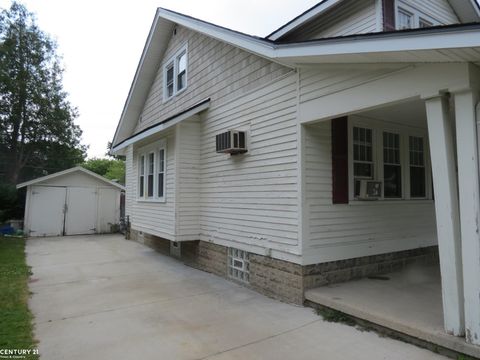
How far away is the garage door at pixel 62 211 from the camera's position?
15.2 m

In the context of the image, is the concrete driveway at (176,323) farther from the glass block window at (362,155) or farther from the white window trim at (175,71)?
the white window trim at (175,71)

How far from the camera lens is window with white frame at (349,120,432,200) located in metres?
6.24

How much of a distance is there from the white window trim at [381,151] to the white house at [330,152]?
0.04 meters

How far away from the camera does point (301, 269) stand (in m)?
5.29

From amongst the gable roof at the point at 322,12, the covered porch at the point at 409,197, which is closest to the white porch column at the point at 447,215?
the covered porch at the point at 409,197

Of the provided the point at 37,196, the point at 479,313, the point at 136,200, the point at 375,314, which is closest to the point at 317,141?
the point at 375,314

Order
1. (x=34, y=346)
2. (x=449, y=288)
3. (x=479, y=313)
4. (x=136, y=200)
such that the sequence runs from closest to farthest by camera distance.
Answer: (x=479, y=313) → (x=449, y=288) → (x=34, y=346) → (x=136, y=200)

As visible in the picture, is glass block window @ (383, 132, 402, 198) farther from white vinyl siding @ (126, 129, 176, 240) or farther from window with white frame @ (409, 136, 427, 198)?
white vinyl siding @ (126, 129, 176, 240)

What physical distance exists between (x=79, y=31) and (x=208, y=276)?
1249cm

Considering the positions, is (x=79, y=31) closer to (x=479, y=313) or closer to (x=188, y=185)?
(x=188, y=185)

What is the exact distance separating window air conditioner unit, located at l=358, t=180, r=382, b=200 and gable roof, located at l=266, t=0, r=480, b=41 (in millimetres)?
3576

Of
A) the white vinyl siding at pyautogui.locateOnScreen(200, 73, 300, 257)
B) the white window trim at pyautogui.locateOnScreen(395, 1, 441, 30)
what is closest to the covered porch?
the white vinyl siding at pyautogui.locateOnScreen(200, 73, 300, 257)

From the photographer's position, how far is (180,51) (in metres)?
9.95

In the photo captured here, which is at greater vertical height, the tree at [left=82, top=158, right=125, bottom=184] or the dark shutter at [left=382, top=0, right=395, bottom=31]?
the tree at [left=82, top=158, right=125, bottom=184]
